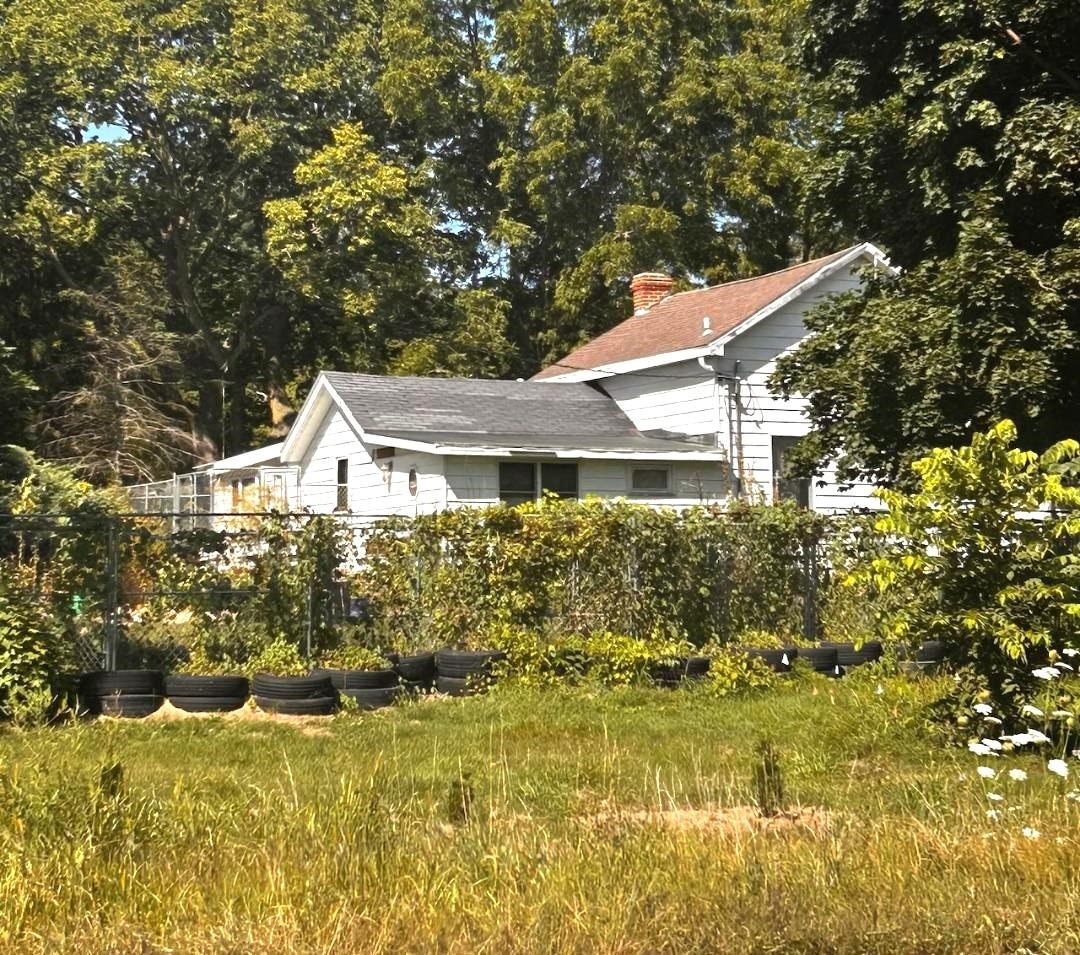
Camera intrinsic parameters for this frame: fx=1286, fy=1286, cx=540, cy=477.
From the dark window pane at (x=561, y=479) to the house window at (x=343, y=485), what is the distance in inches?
149

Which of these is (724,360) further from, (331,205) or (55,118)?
(55,118)

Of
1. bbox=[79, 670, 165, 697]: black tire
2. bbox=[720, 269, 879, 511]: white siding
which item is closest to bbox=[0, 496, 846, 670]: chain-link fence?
bbox=[79, 670, 165, 697]: black tire

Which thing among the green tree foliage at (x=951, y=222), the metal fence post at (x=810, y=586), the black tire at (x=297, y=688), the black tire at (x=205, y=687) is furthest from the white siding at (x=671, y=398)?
the black tire at (x=205, y=687)

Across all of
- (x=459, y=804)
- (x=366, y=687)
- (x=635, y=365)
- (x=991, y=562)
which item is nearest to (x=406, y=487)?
(x=635, y=365)

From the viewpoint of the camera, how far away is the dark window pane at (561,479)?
66.6 feet

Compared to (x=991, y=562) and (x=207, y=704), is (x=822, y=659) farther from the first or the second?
(x=207, y=704)

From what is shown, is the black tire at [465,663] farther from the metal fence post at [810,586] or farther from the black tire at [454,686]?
the metal fence post at [810,586]

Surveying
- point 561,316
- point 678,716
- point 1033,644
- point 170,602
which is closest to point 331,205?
point 561,316

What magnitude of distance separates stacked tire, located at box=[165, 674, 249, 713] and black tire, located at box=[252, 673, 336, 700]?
0.26 meters

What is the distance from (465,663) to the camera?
41.2ft

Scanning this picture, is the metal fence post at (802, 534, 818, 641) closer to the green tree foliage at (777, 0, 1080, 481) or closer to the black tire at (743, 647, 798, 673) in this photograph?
the green tree foliage at (777, 0, 1080, 481)

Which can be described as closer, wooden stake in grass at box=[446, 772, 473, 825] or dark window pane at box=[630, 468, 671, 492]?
wooden stake in grass at box=[446, 772, 473, 825]

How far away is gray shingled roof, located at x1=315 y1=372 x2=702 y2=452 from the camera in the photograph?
20.0 metres

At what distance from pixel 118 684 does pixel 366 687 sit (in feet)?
7.25
